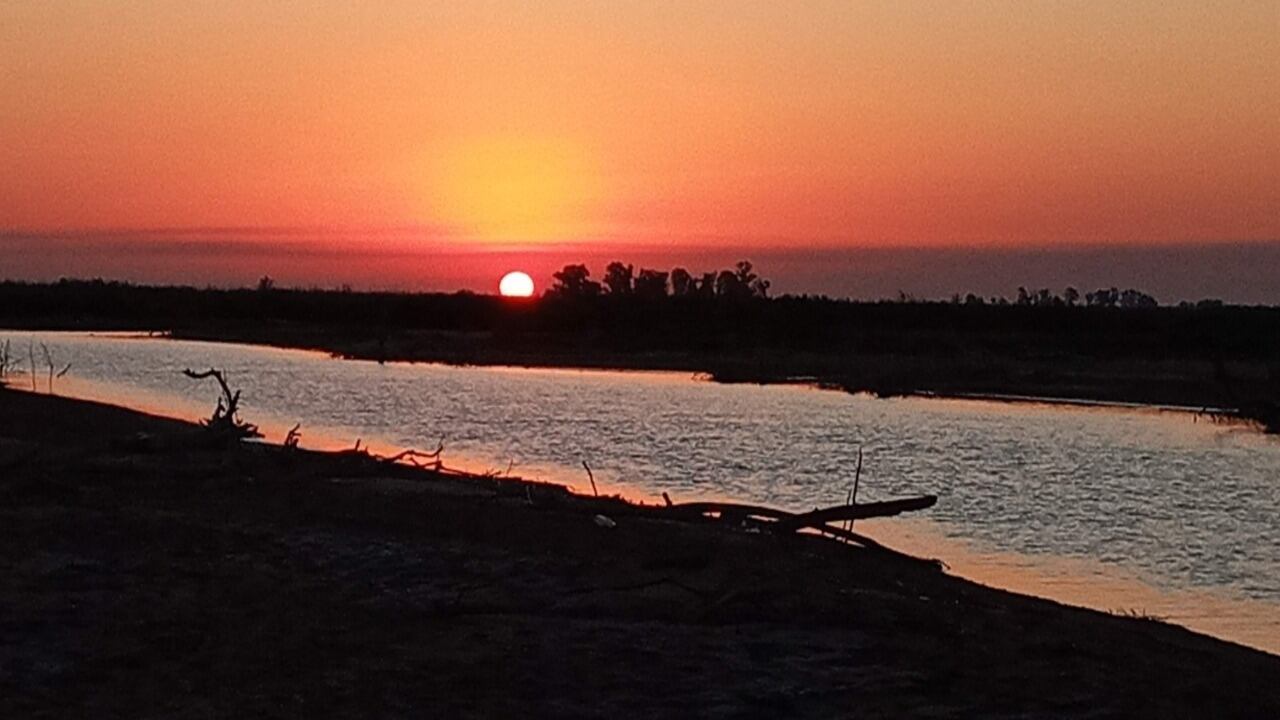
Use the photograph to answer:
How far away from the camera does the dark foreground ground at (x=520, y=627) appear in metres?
9.57

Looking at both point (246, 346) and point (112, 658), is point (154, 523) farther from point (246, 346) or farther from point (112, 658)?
point (246, 346)

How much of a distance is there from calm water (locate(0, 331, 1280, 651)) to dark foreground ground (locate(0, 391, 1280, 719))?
3.55m

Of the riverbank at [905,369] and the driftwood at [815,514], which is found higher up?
the riverbank at [905,369]

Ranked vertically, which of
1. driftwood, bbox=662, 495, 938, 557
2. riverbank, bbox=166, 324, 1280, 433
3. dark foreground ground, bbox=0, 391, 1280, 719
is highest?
riverbank, bbox=166, 324, 1280, 433

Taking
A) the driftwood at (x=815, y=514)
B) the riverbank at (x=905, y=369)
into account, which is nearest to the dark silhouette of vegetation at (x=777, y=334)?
the riverbank at (x=905, y=369)

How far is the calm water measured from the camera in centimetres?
1797

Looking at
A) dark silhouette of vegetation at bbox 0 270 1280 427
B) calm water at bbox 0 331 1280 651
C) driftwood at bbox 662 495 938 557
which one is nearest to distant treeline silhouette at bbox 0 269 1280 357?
dark silhouette of vegetation at bbox 0 270 1280 427

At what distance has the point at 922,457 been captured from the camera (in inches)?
1161

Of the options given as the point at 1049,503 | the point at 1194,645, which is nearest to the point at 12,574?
the point at 1194,645

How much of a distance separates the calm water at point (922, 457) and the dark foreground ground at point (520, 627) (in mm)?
3555

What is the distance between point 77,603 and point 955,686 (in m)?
6.05

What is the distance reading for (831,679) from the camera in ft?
32.9

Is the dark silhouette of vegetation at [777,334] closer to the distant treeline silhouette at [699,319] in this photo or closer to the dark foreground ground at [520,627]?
the distant treeline silhouette at [699,319]

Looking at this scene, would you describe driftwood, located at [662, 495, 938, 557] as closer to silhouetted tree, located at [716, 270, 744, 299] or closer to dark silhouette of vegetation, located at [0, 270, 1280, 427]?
dark silhouette of vegetation, located at [0, 270, 1280, 427]
